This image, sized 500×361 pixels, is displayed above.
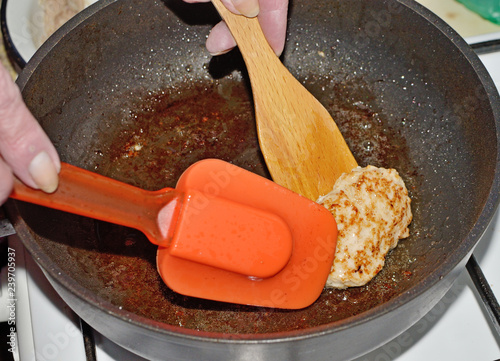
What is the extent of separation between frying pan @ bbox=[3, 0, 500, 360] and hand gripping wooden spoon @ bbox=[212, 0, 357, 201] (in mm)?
141

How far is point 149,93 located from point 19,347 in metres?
0.71

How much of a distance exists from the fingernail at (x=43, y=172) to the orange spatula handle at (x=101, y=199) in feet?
0.08

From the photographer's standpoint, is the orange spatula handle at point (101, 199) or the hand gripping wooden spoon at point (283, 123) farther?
the hand gripping wooden spoon at point (283, 123)

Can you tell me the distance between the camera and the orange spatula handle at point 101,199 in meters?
0.90

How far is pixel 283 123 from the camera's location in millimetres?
1333

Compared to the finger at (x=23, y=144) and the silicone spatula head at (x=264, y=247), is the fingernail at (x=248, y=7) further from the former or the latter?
the finger at (x=23, y=144)

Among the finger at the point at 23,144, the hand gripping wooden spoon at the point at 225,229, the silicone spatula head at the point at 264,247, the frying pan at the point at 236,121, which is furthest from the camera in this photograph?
the frying pan at the point at 236,121

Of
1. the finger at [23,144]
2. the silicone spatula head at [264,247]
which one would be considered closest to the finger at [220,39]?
the silicone spatula head at [264,247]

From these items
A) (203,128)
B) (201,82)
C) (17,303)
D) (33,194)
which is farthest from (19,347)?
(201,82)

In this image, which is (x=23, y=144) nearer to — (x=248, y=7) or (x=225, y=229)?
(x=225, y=229)

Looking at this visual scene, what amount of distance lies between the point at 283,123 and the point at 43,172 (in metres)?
0.63

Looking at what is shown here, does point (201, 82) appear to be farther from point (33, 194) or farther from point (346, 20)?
point (33, 194)

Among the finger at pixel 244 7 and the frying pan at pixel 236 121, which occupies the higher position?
the finger at pixel 244 7

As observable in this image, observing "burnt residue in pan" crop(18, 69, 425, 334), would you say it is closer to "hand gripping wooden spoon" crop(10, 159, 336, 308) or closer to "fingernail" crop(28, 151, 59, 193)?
"hand gripping wooden spoon" crop(10, 159, 336, 308)
